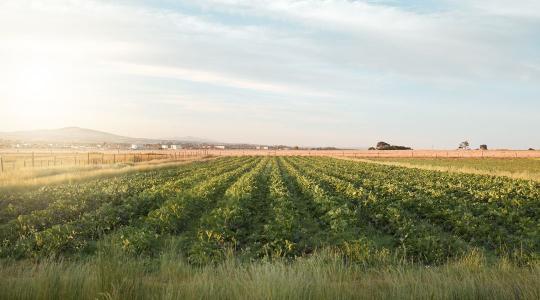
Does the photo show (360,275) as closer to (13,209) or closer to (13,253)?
(13,253)

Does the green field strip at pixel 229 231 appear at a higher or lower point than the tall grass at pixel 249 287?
lower

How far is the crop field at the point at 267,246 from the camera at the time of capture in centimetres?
578

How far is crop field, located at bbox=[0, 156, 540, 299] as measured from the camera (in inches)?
228

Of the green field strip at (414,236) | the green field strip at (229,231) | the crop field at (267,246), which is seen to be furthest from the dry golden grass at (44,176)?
the green field strip at (414,236)

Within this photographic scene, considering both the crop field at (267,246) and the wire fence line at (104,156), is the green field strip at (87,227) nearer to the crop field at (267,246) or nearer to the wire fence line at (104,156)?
the crop field at (267,246)

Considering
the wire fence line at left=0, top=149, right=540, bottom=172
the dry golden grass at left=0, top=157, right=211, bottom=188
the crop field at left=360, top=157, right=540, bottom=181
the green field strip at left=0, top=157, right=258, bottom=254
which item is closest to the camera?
the green field strip at left=0, top=157, right=258, bottom=254

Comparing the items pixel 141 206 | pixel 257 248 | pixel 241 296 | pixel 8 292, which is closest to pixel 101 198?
pixel 141 206

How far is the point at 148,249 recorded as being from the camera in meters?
12.0

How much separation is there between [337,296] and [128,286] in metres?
2.55

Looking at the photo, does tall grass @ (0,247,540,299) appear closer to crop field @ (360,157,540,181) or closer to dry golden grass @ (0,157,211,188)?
dry golden grass @ (0,157,211,188)

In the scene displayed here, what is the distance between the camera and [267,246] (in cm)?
1152

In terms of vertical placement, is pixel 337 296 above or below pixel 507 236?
above

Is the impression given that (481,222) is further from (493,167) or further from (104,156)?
(104,156)

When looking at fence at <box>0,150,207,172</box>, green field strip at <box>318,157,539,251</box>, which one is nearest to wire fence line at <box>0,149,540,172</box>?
fence at <box>0,150,207,172</box>
